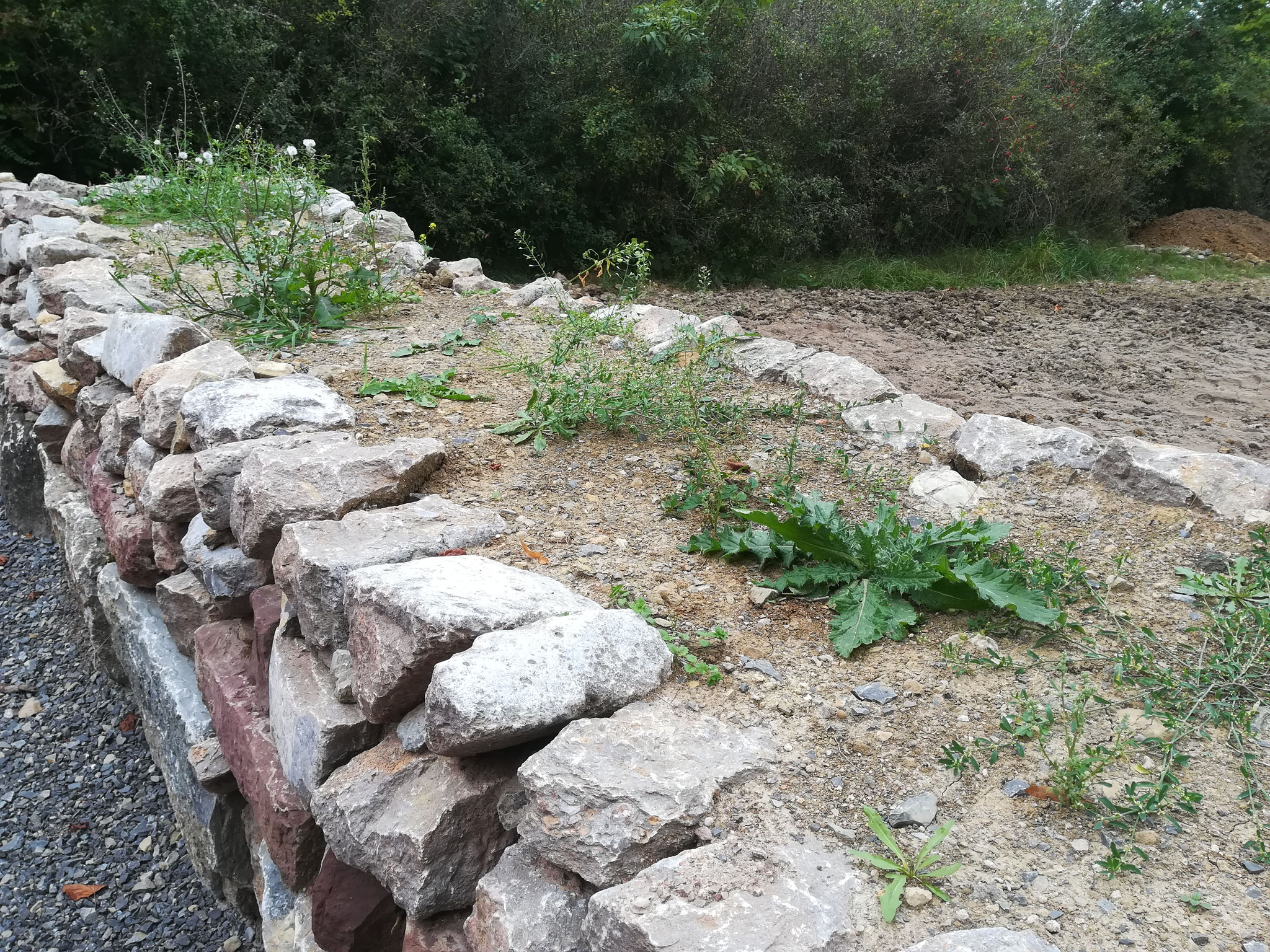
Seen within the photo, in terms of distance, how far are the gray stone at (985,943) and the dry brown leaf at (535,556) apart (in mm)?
1277

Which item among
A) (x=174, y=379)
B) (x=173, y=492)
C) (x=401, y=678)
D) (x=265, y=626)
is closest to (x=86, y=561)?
(x=174, y=379)

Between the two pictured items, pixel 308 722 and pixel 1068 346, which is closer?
pixel 308 722

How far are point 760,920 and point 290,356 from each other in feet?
Answer: 9.99

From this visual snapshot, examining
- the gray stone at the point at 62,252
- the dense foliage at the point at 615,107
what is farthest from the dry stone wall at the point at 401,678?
the dense foliage at the point at 615,107

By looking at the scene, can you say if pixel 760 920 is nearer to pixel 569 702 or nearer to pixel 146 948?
pixel 569 702

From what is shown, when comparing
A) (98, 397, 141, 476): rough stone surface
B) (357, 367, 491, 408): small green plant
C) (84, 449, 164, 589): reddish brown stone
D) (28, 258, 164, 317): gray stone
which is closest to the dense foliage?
(28, 258, 164, 317): gray stone

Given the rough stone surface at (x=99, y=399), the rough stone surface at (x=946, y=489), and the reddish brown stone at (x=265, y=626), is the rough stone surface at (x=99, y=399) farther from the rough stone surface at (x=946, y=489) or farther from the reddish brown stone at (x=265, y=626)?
the rough stone surface at (x=946, y=489)

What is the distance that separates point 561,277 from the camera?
920 centimetres

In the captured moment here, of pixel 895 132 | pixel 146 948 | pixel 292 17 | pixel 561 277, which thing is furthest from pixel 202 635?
pixel 895 132

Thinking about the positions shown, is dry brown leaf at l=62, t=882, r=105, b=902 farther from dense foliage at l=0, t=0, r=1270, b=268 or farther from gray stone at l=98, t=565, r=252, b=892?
dense foliage at l=0, t=0, r=1270, b=268

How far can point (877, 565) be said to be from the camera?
2.14 m

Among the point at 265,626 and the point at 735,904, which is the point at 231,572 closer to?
the point at 265,626

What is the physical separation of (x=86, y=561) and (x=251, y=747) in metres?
1.90

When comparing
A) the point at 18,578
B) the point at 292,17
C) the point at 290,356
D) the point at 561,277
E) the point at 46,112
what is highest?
the point at 292,17
